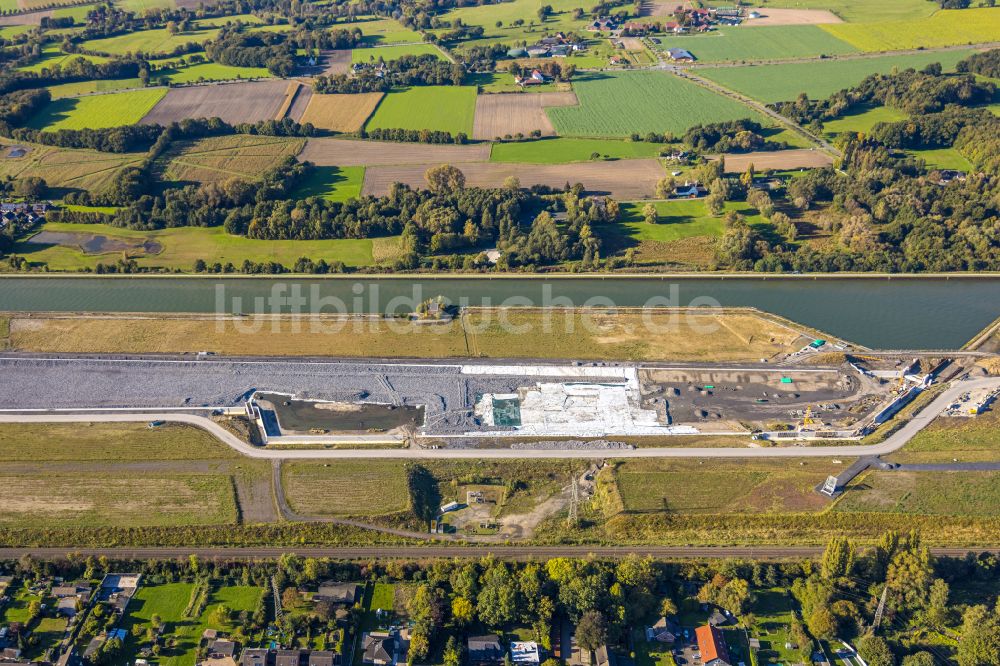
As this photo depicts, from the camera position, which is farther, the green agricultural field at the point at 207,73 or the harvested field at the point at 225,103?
the green agricultural field at the point at 207,73

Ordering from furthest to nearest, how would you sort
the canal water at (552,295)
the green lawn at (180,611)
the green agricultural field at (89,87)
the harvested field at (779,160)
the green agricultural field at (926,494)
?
the green agricultural field at (89,87)
the harvested field at (779,160)
the canal water at (552,295)
the green agricultural field at (926,494)
the green lawn at (180,611)

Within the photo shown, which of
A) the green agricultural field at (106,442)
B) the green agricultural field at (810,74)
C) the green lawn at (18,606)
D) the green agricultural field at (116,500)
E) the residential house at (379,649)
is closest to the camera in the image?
the residential house at (379,649)

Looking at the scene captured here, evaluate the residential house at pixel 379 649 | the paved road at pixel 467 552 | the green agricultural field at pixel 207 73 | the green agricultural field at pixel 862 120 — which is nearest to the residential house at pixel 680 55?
the green agricultural field at pixel 862 120

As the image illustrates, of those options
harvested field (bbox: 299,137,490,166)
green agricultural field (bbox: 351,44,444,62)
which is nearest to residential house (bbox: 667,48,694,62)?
green agricultural field (bbox: 351,44,444,62)

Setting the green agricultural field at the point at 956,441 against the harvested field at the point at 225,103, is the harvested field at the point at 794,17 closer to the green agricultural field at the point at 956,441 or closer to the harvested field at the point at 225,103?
the harvested field at the point at 225,103

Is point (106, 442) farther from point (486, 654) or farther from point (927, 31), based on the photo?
point (927, 31)
